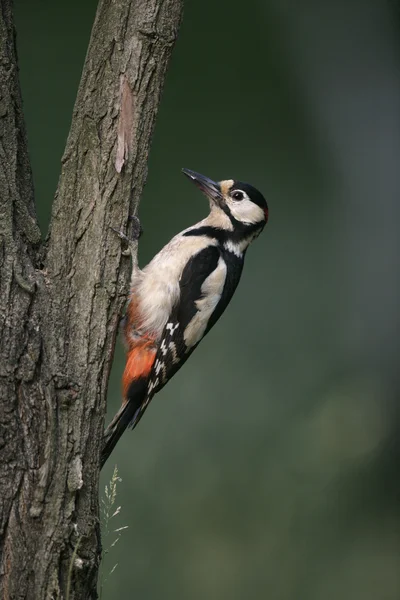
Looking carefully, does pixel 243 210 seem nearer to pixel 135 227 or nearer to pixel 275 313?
pixel 135 227

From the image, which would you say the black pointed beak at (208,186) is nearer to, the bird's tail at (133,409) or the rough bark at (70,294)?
the bird's tail at (133,409)

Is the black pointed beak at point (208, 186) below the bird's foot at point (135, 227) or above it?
below

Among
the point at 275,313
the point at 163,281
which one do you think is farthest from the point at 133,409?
the point at 275,313

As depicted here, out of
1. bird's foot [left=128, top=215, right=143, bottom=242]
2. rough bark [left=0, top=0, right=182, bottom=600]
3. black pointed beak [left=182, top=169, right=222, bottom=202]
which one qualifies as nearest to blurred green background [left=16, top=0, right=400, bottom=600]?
black pointed beak [left=182, top=169, right=222, bottom=202]

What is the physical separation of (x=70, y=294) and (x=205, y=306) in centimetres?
98

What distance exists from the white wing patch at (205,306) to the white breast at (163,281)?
10 centimetres

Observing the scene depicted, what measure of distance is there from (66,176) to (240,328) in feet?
7.66

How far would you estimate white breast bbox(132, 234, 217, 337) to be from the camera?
3.06 metres

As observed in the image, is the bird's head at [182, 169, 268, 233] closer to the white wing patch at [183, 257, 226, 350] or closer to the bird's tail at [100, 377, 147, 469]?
the white wing patch at [183, 257, 226, 350]

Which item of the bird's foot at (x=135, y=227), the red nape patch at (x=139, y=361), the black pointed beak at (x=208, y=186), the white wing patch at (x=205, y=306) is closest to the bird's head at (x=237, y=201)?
the black pointed beak at (x=208, y=186)

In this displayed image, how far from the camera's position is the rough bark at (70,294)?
6.95 feet

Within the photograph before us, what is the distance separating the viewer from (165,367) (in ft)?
10.4

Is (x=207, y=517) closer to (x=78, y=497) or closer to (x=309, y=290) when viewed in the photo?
(x=309, y=290)

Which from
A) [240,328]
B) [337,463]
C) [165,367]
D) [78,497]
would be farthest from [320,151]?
[78,497]
